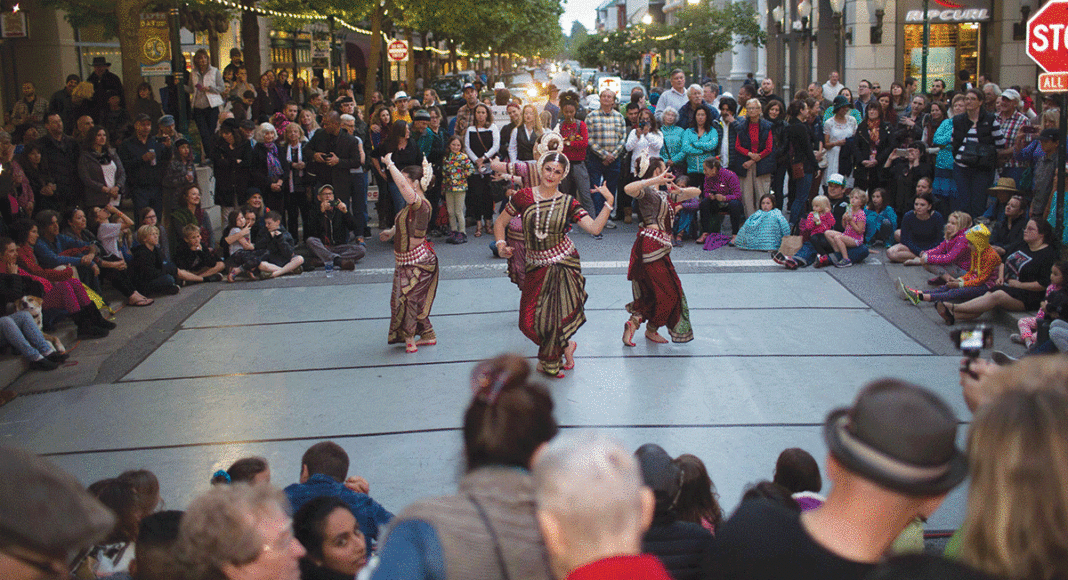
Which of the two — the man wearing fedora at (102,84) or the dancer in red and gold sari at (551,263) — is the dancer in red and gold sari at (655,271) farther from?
the man wearing fedora at (102,84)

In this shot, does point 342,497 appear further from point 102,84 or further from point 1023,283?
point 102,84

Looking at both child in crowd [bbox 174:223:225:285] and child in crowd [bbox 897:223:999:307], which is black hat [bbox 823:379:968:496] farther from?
child in crowd [bbox 174:223:225:285]

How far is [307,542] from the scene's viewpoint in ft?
11.8

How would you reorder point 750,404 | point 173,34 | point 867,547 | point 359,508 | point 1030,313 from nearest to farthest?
1. point 867,547
2. point 359,508
3. point 750,404
4. point 1030,313
5. point 173,34

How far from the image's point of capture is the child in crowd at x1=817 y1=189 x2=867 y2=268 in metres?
10.9

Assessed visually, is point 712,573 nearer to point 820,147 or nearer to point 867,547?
point 867,547

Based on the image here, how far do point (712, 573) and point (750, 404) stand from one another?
4606 mm

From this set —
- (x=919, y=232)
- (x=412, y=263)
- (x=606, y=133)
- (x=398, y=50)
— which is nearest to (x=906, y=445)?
(x=412, y=263)

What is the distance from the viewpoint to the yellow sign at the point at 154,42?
12.9m

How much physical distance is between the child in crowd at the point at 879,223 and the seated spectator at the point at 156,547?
972 cm

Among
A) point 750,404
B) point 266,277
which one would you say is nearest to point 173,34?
point 266,277

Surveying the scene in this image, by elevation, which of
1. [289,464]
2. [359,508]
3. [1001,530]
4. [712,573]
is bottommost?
[289,464]

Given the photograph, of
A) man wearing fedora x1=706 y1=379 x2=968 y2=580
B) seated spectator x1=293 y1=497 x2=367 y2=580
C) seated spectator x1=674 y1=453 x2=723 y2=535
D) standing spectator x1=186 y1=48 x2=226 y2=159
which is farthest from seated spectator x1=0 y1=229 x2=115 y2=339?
man wearing fedora x1=706 y1=379 x2=968 y2=580

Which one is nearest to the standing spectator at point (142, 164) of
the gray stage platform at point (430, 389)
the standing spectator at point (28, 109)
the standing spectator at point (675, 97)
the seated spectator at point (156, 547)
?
the standing spectator at point (28, 109)
